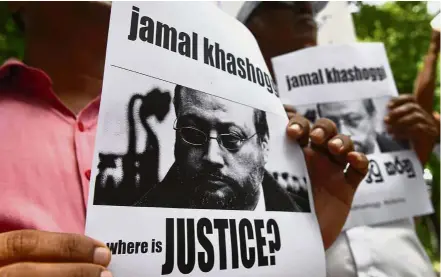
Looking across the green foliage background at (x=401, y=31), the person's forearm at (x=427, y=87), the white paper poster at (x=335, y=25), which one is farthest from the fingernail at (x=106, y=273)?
the green foliage background at (x=401, y=31)

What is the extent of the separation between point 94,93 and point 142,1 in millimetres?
248

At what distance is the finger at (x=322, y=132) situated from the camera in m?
0.59

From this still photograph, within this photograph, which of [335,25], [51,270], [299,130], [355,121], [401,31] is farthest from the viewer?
[401,31]

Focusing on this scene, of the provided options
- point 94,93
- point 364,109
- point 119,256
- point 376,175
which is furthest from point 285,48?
point 119,256

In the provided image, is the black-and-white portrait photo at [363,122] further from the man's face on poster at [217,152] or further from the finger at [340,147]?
the man's face on poster at [217,152]

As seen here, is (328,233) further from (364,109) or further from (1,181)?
(1,181)

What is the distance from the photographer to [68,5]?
2.14 feet

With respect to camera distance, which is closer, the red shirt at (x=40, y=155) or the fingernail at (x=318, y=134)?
the red shirt at (x=40, y=155)

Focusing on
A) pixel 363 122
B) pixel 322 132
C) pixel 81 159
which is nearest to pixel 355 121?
pixel 363 122

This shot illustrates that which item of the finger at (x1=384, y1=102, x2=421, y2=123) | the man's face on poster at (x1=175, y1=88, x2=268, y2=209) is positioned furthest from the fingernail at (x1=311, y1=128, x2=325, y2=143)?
the finger at (x1=384, y1=102, x2=421, y2=123)

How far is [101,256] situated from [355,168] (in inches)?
16.9

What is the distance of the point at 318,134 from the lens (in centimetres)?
59

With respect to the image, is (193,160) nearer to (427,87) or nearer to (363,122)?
(363,122)

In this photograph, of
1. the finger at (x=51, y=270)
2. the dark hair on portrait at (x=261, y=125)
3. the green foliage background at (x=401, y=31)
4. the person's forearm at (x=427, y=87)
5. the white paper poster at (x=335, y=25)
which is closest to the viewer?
the finger at (x=51, y=270)
